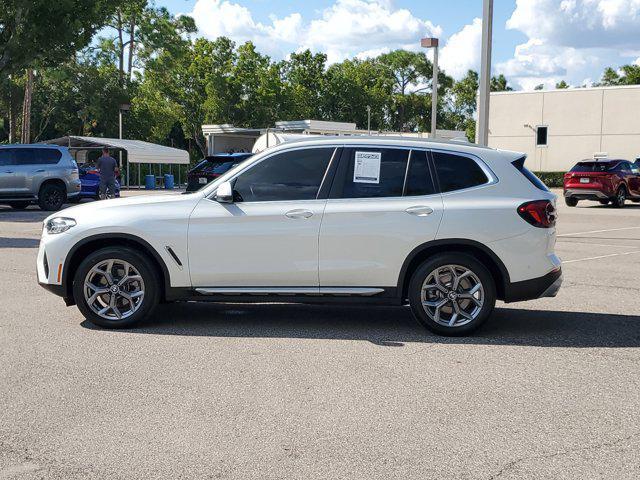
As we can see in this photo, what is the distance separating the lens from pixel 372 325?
7.98m

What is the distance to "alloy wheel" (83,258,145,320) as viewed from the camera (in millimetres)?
7570

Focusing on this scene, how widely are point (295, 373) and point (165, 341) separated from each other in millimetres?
1557

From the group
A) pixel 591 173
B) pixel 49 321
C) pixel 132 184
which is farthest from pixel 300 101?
pixel 49 321

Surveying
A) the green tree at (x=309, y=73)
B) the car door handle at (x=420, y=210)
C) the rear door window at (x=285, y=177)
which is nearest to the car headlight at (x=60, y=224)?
the rear door window at (x=285, y=177)

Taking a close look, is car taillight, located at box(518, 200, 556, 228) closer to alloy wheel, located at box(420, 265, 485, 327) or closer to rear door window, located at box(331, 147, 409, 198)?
alloy wheel, located at box(420, 265, 485, 327)

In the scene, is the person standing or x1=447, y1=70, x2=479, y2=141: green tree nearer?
the person standing

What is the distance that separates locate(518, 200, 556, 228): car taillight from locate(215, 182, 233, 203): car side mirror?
2.49 metres

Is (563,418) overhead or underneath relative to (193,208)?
underneath

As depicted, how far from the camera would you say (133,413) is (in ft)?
16.7

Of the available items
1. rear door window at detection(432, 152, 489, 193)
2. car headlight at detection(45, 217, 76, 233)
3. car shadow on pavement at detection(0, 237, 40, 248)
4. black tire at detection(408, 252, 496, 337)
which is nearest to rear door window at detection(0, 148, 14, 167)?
car shadow on pavement at detection(0, 237, 40, 248)

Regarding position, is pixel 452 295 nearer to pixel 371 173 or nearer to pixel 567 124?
pixel 371 173

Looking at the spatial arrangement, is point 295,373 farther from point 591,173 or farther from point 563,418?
point 591,173

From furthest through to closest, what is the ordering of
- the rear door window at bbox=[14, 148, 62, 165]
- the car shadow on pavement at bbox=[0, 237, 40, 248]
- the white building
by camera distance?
the white building
the rear door window at bbox=[14, 148, 62, 165]
the car shadow on pavement at bbox=[0, 237, 40, 248]

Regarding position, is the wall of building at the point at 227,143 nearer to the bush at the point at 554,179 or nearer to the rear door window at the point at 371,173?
the bush at the point at 554,179
